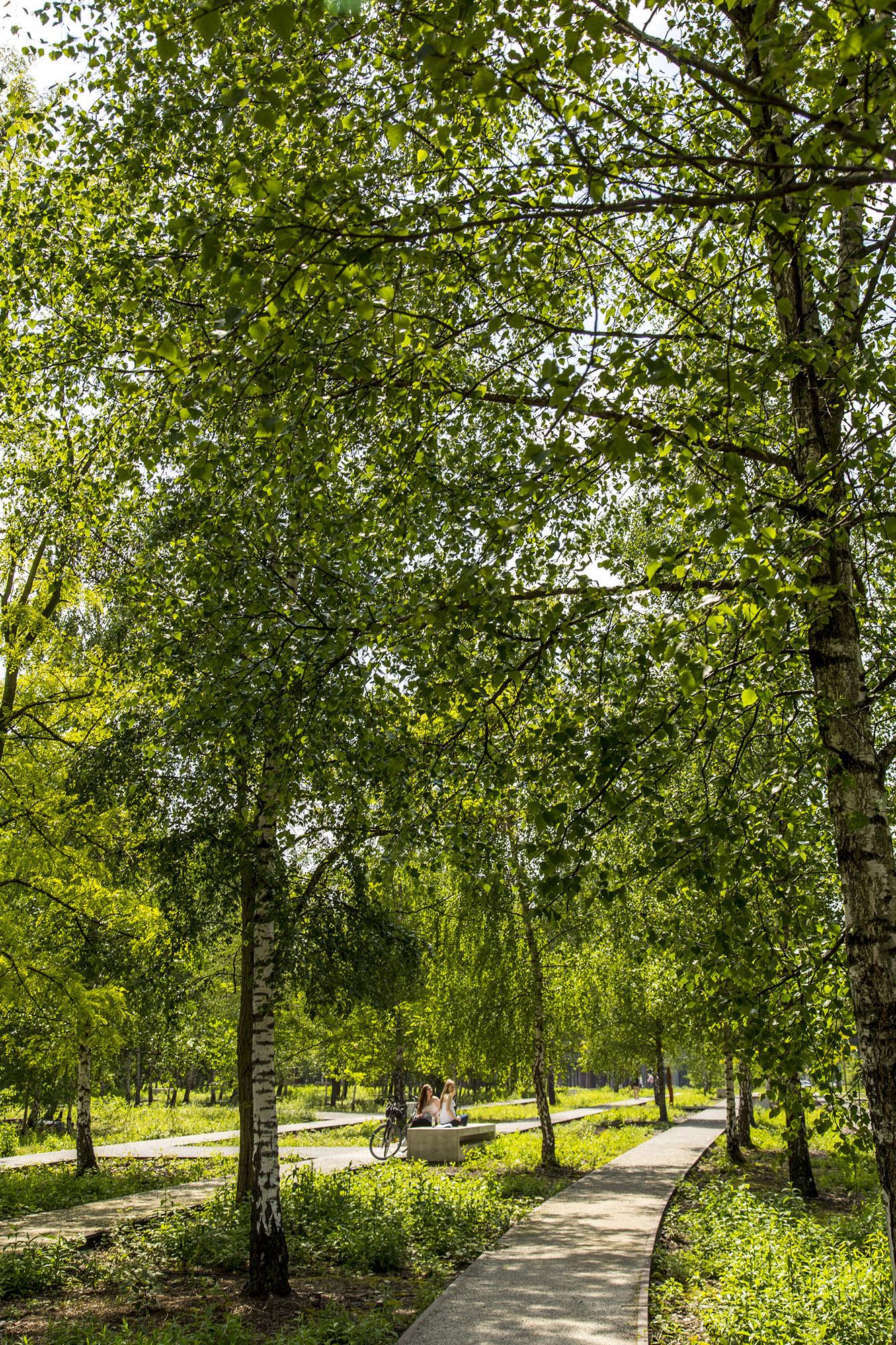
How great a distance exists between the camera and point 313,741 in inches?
199

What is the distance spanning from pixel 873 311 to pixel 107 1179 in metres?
16.5

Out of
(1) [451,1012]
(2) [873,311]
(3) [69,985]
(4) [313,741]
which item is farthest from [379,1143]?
(2) [873,311]

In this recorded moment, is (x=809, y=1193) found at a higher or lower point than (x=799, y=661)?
lower

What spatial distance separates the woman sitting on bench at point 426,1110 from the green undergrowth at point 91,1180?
3.54 metres

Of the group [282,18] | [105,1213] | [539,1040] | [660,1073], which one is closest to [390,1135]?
[539,1040]

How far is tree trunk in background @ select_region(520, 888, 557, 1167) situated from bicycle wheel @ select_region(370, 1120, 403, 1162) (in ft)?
10.6

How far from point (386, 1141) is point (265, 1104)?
425 inches

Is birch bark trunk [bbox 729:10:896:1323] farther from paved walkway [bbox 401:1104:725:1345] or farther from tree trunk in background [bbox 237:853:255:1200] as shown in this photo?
tree trunk in background [bbox 237:853:255:1200]

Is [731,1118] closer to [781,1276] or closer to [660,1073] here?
[660,1073]

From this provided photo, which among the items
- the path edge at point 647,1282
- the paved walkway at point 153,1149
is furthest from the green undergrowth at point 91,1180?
the path edge at point 647,1282

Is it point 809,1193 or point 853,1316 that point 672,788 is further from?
point 809,1193

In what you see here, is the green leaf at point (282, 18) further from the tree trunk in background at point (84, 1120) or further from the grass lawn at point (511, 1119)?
the grass lawn at point (511, 1119)

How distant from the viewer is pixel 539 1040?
1634 centimetres

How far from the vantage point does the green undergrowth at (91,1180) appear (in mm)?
13234
